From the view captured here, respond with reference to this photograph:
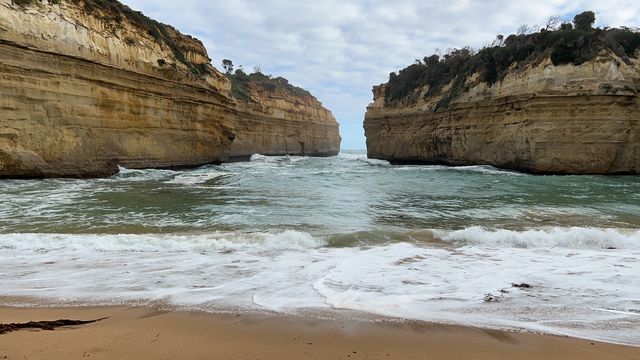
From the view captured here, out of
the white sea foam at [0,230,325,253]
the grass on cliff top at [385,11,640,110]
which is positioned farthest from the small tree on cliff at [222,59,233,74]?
the white sea foam at [0,230,325,253]

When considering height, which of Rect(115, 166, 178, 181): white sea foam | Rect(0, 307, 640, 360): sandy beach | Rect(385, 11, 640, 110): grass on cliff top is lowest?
Rect(0, 307, 640, 360): sandy beach

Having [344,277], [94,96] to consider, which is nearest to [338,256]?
[344,277]

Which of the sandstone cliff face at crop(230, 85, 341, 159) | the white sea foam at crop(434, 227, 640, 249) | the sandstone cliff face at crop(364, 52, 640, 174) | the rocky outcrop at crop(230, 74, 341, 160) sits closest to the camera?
the white sea foam at crop(434, 227, 640, 249)

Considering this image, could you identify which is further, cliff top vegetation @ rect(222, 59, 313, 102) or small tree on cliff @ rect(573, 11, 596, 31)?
cliff top vegetation @ rect(222, 59, 313, 102)

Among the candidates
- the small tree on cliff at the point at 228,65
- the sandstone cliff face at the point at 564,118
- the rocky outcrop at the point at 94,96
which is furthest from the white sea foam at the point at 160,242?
the small tree on cliff at the point at 228,65

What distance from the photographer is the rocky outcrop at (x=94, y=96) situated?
1384 cm

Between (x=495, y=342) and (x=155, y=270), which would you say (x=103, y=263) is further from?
(x=495, y=342)

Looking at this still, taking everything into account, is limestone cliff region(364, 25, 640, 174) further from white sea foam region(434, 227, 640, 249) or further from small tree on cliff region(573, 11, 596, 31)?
white sea foam region(434, 227, 640, 249)

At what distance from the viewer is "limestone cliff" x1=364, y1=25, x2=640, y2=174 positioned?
19.4 meters

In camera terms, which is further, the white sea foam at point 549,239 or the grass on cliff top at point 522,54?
the grass on cliff top at point 522,54

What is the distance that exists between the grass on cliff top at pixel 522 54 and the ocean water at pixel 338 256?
39.7 feet

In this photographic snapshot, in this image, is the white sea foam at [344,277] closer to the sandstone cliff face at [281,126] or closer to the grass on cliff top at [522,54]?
the grass on cliff top at [522,54]

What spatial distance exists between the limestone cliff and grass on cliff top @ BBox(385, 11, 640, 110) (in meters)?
0.43

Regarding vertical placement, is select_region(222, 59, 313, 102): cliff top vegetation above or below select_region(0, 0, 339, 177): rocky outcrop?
above
